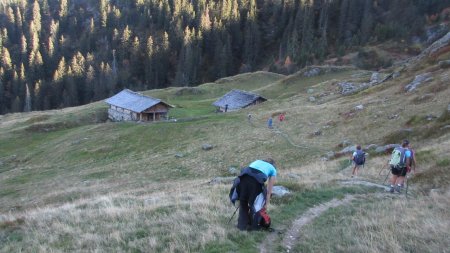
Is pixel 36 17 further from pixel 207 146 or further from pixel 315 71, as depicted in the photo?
pixel 207 146

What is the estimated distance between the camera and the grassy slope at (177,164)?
12.7 metres

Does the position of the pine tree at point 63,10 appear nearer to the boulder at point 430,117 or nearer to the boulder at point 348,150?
the boulder at point 348,150

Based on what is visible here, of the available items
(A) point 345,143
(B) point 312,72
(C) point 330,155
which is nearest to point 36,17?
(B) point 312,72

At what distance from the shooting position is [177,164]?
40219 mm

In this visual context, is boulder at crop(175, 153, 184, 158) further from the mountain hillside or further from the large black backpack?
the large black backpack

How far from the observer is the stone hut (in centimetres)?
7119

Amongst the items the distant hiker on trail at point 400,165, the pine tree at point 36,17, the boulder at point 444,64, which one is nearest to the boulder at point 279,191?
the distant hiker on trail at point 400,165

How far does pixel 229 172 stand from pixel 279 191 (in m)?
18.4

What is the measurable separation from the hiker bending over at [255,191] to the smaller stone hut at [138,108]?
57.5 metres

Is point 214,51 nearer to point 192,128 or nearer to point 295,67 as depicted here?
point 295,67

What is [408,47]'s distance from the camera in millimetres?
105188

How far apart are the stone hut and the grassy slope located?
3.50m

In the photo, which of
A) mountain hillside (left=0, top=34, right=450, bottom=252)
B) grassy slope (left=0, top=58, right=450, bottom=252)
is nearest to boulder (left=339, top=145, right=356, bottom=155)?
mountain hillside (left=0, top=34, right=450, bottom=252)

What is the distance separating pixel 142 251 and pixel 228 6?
5527 inches
